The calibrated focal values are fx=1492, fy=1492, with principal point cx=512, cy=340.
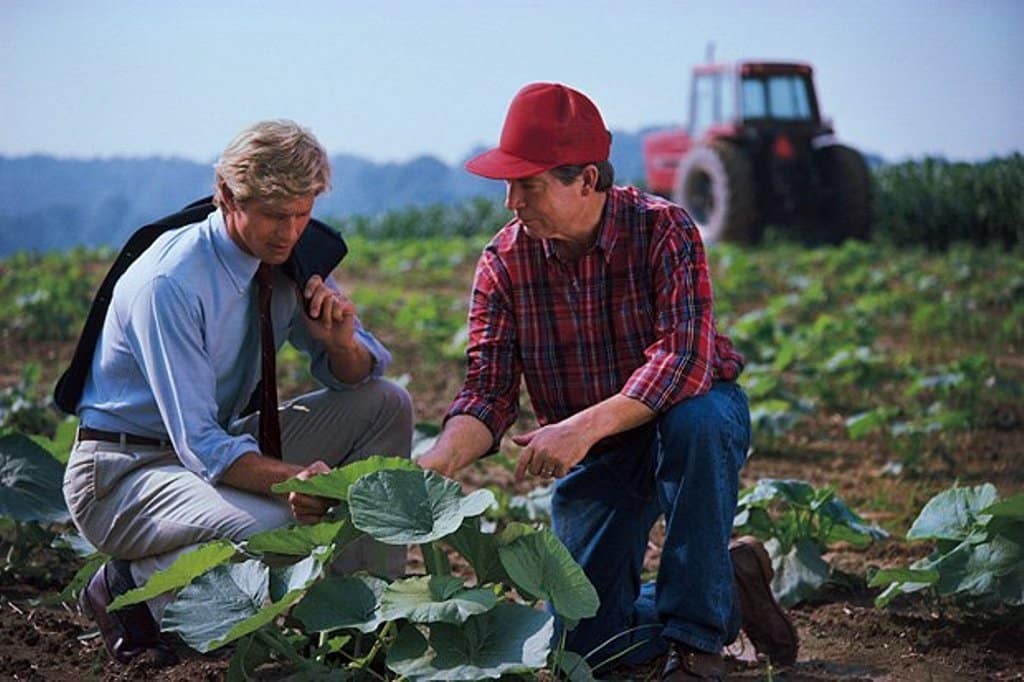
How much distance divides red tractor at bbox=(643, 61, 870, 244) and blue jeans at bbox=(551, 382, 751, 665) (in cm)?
983

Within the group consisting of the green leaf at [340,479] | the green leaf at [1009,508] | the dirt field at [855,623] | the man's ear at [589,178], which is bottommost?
the dirt field at [855,623]

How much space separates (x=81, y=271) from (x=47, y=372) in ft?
12.5

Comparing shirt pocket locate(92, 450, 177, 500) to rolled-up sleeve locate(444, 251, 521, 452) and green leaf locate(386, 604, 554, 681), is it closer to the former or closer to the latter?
rolled-up sleeve locate(444, 251, 521, 452)

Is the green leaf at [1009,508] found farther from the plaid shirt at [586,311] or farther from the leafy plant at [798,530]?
the plaid shirt at [586,311]

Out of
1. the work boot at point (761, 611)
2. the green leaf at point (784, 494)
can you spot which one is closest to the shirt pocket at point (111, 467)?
the work boot at point (761, 611)

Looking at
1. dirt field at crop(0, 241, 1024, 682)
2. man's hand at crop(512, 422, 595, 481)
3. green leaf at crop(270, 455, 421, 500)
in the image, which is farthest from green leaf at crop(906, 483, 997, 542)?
green leaf at crop(270, 455, 421, 500)

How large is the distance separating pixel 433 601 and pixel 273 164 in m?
0.85

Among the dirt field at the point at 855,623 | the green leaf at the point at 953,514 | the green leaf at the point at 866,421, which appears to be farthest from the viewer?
the green leaf at the point at 866,421

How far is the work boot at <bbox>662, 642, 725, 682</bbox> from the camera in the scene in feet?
8.68

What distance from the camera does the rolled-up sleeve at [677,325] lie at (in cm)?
267

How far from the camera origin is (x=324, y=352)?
302cm

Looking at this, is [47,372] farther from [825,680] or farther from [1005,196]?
[1005,196]

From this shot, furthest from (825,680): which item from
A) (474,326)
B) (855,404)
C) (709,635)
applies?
(855,404)

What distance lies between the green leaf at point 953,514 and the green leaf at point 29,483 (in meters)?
1.81
